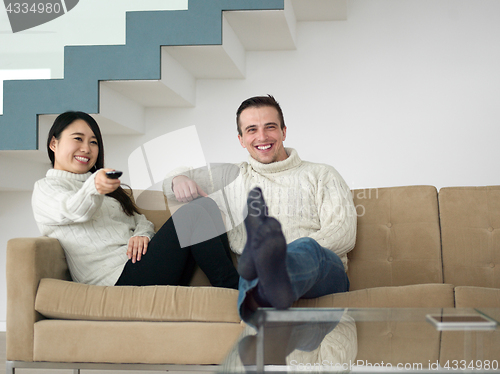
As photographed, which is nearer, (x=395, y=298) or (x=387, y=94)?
(x=395, y=298)

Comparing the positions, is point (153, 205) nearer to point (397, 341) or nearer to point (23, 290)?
point (23, 290)

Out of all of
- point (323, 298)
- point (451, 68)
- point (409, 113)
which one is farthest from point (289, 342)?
point (451, 68)

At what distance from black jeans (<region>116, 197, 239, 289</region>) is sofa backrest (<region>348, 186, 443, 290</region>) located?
1.86ft

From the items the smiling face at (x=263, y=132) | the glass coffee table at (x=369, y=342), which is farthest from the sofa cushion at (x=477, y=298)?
the smiling face at (x=263, y=132)

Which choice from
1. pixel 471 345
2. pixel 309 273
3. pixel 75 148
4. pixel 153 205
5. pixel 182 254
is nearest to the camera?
pixel 471 345

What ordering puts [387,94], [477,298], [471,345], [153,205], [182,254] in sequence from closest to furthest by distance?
[471,345], [477,298], [182,254], [153,205], [387,94]

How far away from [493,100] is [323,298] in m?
1.75

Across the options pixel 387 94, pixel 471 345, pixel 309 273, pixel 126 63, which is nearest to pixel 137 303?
pixel 309 273

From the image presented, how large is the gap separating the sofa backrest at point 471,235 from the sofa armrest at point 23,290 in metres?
1.47

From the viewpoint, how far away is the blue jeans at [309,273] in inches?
43.3

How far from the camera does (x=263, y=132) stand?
1.81 m

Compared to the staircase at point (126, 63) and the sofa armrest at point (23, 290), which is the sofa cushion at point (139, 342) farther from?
the staircase at point (126, 63)

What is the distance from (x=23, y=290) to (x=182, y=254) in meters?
0.52

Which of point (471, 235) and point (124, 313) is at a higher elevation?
point (471, 235)
